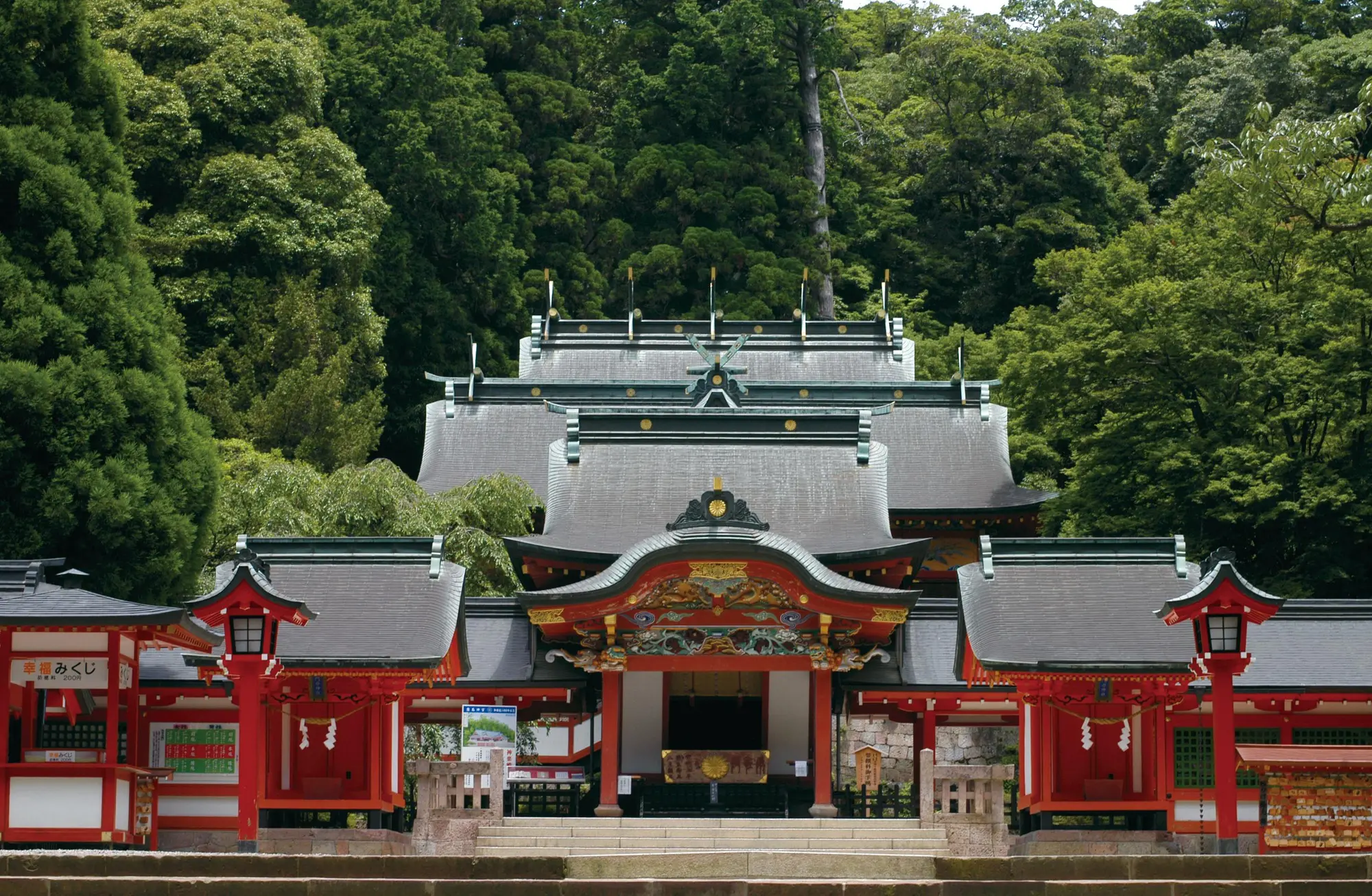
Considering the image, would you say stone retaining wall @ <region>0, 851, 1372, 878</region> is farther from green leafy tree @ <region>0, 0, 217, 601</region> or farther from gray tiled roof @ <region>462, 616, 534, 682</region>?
green leafy tree @ <region>0, 0, 217, 601</region>

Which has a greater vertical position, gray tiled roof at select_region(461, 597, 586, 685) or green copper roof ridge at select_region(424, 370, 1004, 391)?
green copper roof ridge at select_region(424, 370, 1004, 391)

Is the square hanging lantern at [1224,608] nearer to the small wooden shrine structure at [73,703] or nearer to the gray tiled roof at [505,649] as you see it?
the gray tiled roof at [505,649]

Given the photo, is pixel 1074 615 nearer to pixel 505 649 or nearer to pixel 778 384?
pixel 505 649

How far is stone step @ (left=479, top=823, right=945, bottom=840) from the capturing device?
71.6 feet

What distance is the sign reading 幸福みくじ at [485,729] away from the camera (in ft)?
76.2

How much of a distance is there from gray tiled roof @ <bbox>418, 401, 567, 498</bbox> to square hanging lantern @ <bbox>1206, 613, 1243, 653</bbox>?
1684cm

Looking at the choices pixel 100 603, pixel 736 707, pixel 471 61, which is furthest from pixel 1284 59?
pixel 100 603

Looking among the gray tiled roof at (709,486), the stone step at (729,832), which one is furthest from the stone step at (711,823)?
the gray tiled roof at (709,486)

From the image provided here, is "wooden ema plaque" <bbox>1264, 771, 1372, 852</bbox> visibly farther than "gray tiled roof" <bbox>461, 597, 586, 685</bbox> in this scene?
No

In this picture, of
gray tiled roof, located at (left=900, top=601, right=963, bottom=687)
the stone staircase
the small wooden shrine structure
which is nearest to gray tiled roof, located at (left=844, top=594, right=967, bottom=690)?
gray tiled roof, located at (left=900, top=601, right=963, bottom=687)

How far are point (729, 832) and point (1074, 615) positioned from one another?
5.02 m

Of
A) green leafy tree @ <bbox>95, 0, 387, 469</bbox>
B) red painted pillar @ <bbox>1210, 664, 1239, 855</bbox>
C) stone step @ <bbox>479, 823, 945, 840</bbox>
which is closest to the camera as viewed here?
red painted pillar @ <bbox>1210, 664, 1239, 855</bbox>

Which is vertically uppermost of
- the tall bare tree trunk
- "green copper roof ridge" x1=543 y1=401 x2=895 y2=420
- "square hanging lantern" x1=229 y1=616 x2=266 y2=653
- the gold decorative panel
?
the tall bare tree trunk

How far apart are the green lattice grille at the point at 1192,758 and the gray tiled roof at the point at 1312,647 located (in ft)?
2.84
